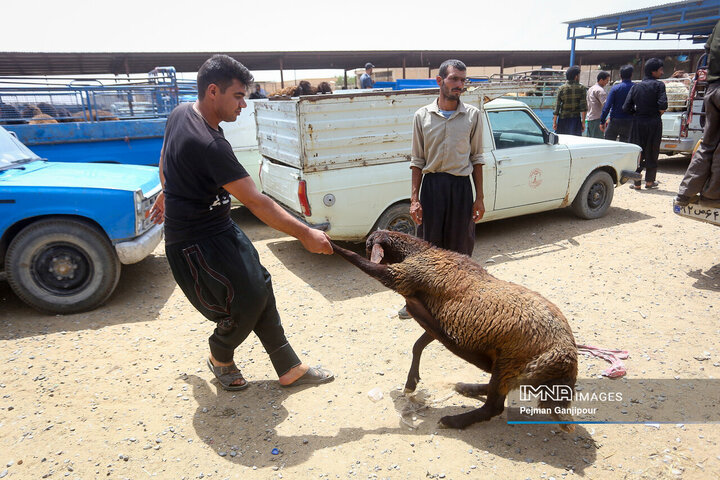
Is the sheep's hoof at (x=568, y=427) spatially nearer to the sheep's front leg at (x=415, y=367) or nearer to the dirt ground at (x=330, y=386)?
the dirt ground at (x=330, y=386)

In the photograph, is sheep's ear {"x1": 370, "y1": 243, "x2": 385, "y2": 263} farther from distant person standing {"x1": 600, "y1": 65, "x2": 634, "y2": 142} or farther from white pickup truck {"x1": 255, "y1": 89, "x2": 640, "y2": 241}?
distant person standing {"x1": 600, "y1": 65, "x2": 634, "y2": 142}

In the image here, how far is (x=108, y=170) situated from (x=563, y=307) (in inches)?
198

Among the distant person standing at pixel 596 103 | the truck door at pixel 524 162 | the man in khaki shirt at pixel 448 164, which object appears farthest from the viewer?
the distant person standing at pixel 596 103

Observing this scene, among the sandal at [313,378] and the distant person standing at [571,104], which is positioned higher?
the distant person standing at [571,104]

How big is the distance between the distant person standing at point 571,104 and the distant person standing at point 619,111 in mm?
439

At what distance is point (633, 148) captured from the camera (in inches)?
271

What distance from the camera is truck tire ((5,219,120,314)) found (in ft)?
13.5

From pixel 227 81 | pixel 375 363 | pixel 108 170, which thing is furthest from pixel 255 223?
pixel 227 81

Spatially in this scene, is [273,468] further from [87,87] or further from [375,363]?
[87,87]

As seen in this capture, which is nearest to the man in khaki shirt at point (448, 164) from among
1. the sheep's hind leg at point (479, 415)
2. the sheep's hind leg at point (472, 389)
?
the sheep's hind leg at point (472, 389)

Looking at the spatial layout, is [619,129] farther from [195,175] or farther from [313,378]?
[195,175]

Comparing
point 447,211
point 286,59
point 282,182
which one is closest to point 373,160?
point 282,182

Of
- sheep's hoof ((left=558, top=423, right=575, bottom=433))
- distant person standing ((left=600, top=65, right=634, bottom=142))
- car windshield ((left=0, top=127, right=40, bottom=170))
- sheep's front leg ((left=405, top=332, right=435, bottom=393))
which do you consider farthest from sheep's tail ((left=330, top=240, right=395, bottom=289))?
distant person standing ((left=600, top=65, right=634, bottom=142))

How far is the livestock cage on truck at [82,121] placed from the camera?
688cm
